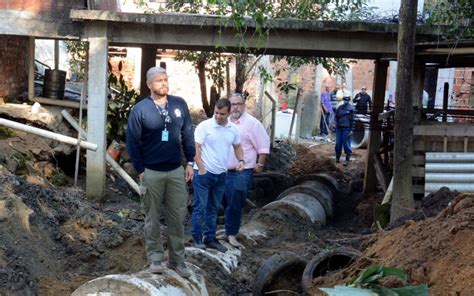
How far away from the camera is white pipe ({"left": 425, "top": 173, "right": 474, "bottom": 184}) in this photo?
10578 mm

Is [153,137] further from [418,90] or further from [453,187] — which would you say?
[418,90]

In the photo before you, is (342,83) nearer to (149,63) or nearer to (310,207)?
(149,63)

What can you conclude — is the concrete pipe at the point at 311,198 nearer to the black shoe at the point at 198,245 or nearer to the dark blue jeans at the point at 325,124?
the black shoe at the point at 198,245

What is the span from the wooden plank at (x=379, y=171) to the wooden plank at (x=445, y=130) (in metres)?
2.37

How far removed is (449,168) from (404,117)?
147 cm

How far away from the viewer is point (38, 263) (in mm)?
7414

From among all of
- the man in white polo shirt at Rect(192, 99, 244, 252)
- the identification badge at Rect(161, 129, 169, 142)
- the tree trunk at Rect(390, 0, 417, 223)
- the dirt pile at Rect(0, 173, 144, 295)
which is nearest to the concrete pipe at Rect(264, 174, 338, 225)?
the tree trunk at Rect(390, 0, 417, 223)

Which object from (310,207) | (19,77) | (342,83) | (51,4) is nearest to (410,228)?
(310,207)

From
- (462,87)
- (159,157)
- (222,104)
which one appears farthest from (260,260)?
(462,87)

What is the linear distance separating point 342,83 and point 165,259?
908 inches

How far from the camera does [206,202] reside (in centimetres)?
823

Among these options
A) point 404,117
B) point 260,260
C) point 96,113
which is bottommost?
point 260,260

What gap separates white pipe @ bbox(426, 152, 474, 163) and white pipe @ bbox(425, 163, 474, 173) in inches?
2.7

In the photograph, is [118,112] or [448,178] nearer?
[448,178]
